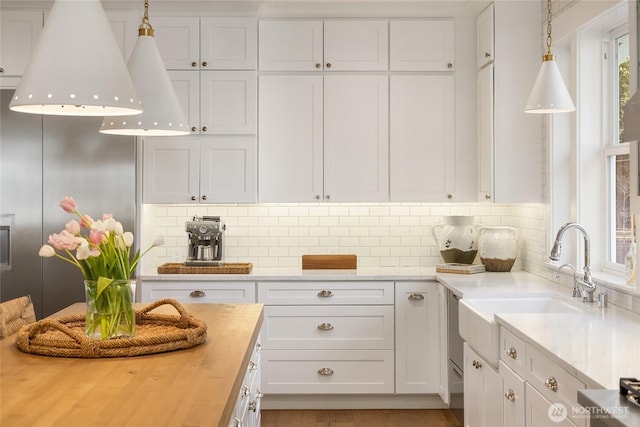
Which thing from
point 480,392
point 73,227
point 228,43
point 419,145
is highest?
point 228,43

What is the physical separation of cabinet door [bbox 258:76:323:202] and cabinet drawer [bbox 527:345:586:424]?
2662 millimetres

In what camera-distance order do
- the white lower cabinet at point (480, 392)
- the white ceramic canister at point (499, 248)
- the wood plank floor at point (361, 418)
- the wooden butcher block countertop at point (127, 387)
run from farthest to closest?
the white ceramic canister at point (499, 248) < the wood plank floor at point (361, 418) < the white lower cabinet at point (480, 392) < the wooden butcher block countertop at point (127, 387)

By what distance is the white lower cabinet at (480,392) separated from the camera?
3.41 metres

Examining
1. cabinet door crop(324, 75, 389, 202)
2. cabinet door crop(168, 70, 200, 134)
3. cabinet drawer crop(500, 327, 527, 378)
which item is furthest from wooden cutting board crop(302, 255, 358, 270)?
cabinet drawer crop(500, 327, 527, 378)

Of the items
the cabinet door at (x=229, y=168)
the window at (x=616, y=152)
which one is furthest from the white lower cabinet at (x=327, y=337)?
the window at (x=616, y=152)

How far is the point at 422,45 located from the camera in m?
5.29

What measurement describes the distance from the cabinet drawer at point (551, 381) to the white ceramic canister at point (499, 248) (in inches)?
88.8

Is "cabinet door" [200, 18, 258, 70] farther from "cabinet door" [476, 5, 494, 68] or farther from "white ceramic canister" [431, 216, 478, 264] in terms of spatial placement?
"white ceramic canister" [431, 216, 478, 264]

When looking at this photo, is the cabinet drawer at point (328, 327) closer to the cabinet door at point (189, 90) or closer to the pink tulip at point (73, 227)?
the cabinet door at point (189, 90)

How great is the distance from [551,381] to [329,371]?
8.39 ft

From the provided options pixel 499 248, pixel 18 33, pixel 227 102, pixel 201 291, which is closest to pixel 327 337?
pixel 201 291

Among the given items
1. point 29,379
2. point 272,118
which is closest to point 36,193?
point 272,118

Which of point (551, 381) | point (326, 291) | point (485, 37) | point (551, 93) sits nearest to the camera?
point (551, 381)

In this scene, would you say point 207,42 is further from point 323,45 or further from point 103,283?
point 103,283
